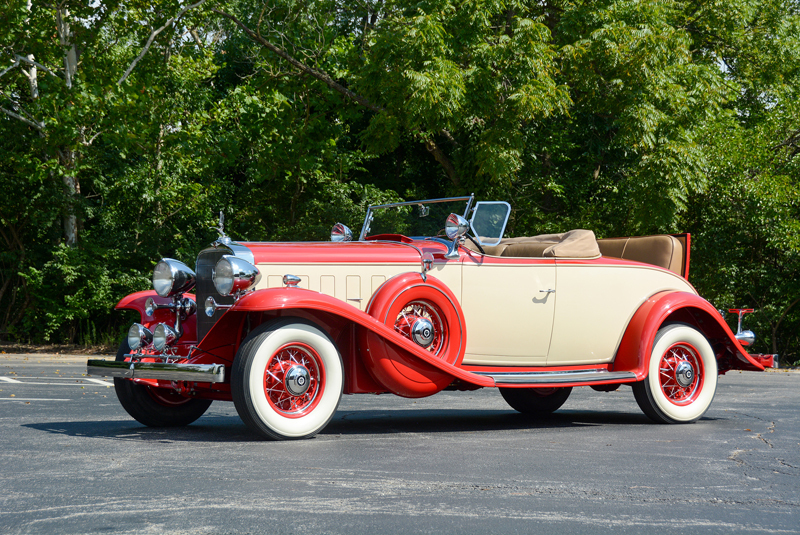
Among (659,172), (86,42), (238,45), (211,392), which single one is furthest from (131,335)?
(238,45)

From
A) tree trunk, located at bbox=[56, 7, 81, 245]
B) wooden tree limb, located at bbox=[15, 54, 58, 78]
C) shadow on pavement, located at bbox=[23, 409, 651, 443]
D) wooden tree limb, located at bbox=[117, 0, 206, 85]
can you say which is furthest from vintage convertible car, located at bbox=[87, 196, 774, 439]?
tree trunk, located at bbox=[56, 7, 81, 245]

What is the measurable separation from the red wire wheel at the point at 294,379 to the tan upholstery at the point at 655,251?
3822mm

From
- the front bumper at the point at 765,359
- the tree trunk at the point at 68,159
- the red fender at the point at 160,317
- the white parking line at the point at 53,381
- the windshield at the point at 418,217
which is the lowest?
the white parking line at the point at 53,381

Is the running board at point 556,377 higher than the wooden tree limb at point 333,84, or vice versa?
the wooden tree limb at point 333,84

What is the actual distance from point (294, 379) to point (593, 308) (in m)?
2.94

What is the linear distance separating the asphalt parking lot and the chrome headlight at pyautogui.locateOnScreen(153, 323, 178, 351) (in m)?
0.65

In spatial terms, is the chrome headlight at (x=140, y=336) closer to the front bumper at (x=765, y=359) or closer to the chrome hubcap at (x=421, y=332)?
the chrome hubcap at (x=421, y=332)

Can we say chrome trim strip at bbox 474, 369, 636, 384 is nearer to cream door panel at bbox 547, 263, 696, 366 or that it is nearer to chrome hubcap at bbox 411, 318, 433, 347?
cream door panel at bbox 547, 263, 696, 366

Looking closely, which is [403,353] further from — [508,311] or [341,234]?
[341,234]

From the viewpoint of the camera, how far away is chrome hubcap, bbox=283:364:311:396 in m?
5.43

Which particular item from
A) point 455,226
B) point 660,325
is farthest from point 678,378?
point 455,226

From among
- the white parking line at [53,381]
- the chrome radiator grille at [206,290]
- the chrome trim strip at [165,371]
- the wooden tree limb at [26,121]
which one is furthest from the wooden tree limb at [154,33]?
the chrome trim strip at [165,371]

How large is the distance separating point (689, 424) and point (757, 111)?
16932 mm

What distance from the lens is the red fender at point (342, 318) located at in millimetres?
5395
